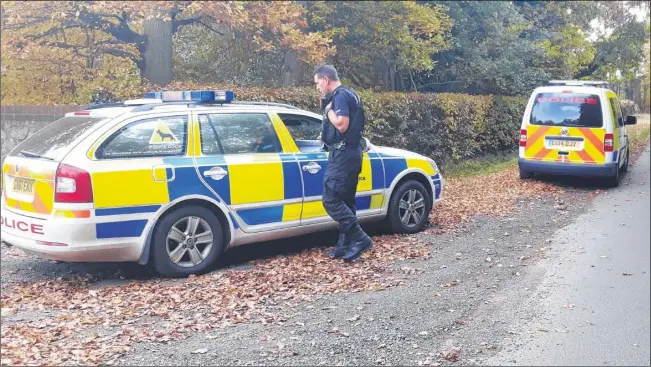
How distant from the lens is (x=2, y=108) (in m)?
10.8

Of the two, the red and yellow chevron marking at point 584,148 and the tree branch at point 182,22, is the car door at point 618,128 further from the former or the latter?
the tree branch at point 182,22

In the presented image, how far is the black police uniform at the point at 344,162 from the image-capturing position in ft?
22.1

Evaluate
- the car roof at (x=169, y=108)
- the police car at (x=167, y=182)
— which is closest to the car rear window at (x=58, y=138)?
the police car at (x=167, y=182)

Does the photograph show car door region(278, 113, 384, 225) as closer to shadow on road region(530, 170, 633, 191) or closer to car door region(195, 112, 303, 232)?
car door region(195, 112, 303, 232)

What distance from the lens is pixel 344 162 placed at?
677 centimetres

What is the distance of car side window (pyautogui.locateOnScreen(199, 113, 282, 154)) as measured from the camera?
679 centimetres

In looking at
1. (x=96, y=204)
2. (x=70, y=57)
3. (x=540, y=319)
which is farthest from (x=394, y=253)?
(x=70, y=57)

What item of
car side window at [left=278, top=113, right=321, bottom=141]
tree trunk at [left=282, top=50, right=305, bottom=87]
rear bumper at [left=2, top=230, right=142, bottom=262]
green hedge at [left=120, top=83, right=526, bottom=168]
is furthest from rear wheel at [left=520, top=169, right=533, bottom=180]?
rear bumper at [left=2, top=230, right=142, bottom=262]

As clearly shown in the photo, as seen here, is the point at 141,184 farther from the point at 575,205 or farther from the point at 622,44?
the point at 622,44

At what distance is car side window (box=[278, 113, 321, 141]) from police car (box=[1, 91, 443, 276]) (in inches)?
0.5

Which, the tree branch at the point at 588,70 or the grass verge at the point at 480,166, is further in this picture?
the tree branch at the point at 588,70

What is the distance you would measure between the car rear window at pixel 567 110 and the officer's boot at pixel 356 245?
696 cm

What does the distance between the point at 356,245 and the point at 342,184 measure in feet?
2.19

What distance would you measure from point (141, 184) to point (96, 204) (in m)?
0.43
